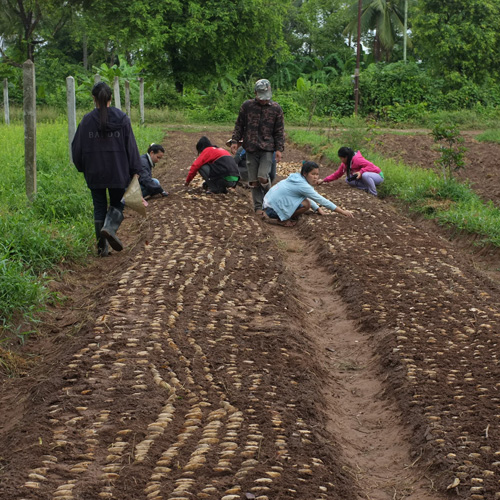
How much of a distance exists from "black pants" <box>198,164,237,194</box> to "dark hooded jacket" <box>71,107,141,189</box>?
12.8 ft

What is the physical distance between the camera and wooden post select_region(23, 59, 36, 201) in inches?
307

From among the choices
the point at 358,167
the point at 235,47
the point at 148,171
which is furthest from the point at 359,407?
the point at 235,47

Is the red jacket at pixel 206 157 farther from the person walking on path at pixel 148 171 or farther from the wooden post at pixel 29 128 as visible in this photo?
the wooden post at pixel 29 128

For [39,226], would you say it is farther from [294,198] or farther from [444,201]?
[444,201]

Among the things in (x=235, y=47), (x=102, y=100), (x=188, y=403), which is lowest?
(x=188, y=403)

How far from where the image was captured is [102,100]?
6.39 meters

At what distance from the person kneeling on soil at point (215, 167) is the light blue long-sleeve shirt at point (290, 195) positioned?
1518 mm

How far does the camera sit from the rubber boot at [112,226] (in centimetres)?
666

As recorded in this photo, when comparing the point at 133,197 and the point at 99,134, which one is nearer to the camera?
the point at 99,134

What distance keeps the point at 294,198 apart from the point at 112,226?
2961mm

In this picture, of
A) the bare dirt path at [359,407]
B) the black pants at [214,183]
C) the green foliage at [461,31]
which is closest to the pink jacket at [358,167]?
the black pants at [214,183]

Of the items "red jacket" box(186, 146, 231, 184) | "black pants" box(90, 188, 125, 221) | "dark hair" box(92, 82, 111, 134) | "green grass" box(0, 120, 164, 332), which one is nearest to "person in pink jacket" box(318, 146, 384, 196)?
"red jacket" box(186, 146, 231, 184)

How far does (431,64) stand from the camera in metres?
33.5

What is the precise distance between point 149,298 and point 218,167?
521cm
